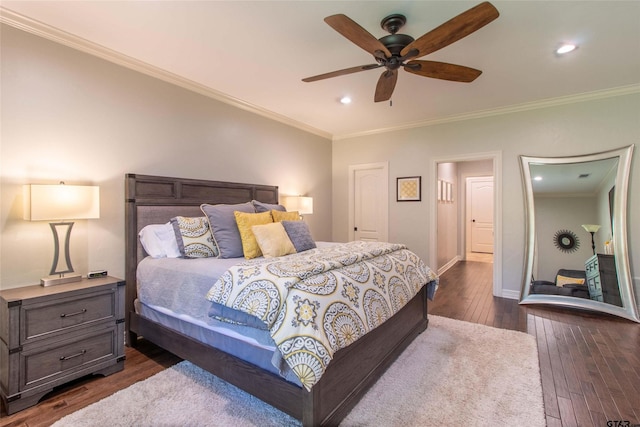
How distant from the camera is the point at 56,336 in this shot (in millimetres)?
2002

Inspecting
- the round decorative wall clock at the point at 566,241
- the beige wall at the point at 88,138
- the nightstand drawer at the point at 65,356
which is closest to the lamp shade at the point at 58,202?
the beige wall at the point at 88,138

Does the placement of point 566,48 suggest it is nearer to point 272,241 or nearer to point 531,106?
point 531,106

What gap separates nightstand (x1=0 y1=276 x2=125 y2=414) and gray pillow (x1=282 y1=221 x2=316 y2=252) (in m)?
1.44

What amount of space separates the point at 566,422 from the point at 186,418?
Result: 2211 millimetres

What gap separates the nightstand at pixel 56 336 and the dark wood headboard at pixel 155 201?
0.42 m

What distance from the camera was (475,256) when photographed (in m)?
7.42

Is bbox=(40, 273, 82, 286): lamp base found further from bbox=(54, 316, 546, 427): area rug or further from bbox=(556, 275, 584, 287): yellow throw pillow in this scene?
bbox=(556, 275, 584, 287): yellow throw pillow

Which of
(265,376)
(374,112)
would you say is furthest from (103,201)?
(374,112)

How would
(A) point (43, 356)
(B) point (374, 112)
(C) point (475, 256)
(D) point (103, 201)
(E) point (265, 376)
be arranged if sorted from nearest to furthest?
(E) point (265, 376), (A) point (43, 356), (D) point (103, 201), (B) point (374, 112), (C) point (475, 256)

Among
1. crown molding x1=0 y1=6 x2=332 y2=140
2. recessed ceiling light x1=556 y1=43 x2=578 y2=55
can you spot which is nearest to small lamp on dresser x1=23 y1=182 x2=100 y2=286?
crown molding x1=0 y1=6 x2=332 y2=140

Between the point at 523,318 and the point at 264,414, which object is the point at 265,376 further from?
the point at 523,318

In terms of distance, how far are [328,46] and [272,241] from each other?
69.5 inches

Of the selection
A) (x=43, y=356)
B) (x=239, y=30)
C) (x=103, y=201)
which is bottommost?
(x=43, y=356)

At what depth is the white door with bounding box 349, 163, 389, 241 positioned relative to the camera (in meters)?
5.21
